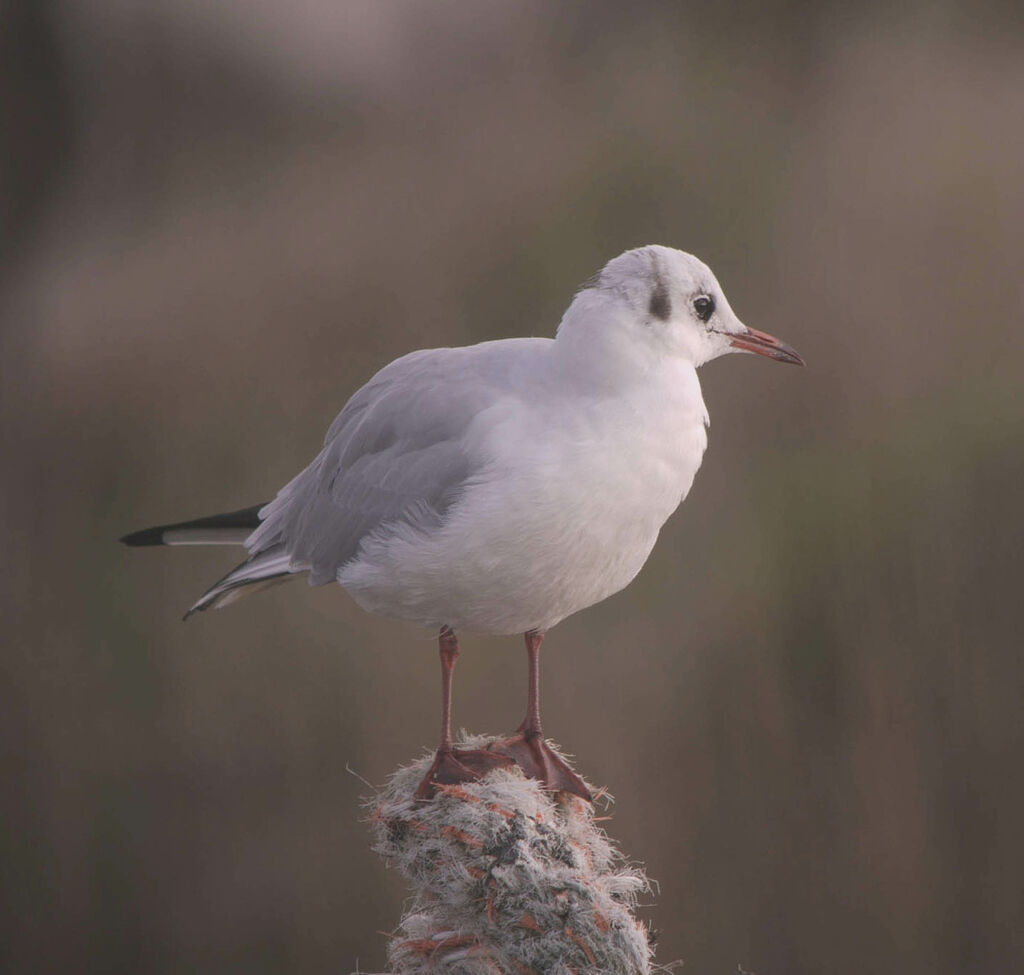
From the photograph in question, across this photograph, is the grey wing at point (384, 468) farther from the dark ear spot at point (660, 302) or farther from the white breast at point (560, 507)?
the dark ear spot at point (660, 302)

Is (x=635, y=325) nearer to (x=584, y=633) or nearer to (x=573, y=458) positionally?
(x=573, y=458)

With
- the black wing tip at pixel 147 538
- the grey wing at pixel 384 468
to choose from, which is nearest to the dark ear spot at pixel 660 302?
the grey wing at pixel 384 468

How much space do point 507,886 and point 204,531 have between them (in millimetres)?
567

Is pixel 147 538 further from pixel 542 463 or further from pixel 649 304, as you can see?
pixel 649 304

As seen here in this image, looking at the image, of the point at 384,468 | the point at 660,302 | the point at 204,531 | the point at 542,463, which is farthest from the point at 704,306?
the point at 204,531

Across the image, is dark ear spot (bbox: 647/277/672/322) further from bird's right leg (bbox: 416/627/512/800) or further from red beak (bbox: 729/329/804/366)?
bird's right leg (bbox: 416/627/512/800)

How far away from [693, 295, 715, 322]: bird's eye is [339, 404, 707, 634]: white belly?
86 mm

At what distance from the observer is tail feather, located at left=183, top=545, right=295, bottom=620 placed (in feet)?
4.50

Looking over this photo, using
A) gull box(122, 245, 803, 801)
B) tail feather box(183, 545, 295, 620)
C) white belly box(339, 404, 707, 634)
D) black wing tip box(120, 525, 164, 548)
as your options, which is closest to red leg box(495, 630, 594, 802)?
gull box(122, 245, 803, 801)

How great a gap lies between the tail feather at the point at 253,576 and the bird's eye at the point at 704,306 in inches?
18.2

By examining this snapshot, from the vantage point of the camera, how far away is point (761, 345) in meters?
1.25

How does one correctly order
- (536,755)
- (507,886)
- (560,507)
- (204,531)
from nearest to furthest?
(507,886)
(560,507)
(536,755)
(204,531)

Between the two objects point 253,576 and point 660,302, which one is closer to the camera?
point 660,302

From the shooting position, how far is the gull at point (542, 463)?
Result: 45.9 inches
